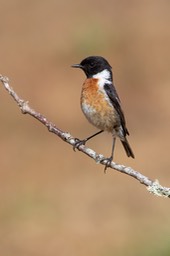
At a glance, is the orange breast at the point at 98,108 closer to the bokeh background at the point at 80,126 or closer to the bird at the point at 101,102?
the bird at the point at 101,102

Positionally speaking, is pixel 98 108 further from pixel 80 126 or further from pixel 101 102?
pixel 80 126

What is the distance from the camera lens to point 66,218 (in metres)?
13.3

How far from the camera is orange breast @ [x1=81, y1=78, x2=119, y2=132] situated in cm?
768

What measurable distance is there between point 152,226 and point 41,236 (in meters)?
1.36

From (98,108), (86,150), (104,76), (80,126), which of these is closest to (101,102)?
(98,108)

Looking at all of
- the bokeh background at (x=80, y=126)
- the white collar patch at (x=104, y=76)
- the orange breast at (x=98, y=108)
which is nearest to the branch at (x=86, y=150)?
the orange breast at (x=98, y=108)

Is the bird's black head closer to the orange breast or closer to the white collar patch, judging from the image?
the white collar patch

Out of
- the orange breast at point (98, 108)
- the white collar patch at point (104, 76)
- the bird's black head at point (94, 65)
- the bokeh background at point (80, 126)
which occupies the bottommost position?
the orange breast at point (98, 108)

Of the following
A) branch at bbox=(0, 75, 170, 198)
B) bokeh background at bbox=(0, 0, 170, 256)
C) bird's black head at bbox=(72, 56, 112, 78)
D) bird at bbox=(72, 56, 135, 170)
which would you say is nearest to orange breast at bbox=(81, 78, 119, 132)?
bird at bbox=(72, 56, 135, 170)

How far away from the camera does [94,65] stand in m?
8.02

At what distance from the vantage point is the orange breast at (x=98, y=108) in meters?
7.68

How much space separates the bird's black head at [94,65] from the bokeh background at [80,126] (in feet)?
13.6

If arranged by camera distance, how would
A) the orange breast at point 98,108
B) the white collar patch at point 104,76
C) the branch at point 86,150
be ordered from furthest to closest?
1. the white collar patch at point 104,76
2. the orange breast at point 98,108
3. the branch at point 86,150
